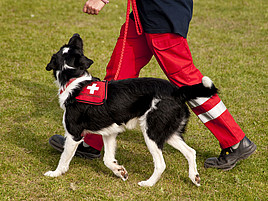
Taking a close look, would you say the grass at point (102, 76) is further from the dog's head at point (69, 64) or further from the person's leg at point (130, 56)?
the dog's head at point (69, 64)

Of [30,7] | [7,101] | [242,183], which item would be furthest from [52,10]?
[242,183]

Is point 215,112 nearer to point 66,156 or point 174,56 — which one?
point 174,56

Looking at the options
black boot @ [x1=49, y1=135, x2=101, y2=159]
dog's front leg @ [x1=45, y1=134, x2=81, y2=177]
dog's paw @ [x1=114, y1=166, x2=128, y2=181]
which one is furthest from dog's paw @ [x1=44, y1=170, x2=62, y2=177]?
dog's paw @ [x1=114, y1=166, x2=128, y2=181]

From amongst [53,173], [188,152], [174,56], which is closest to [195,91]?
[174,56]

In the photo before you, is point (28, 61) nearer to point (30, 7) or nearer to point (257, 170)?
point (30, 7)

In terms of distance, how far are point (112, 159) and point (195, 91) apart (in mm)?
1133

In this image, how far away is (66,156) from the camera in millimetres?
3609

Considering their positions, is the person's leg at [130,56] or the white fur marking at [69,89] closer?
the white fur marking at [69,89]

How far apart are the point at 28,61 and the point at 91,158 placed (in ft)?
12.0

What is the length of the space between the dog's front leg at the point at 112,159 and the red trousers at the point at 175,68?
337mm

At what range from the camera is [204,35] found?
905 centimetres

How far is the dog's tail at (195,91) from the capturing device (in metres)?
3.24

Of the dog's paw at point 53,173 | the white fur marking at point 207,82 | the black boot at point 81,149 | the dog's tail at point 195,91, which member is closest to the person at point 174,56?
the dog's tail at point 195,91

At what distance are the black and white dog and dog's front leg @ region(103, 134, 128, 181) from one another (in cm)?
1
